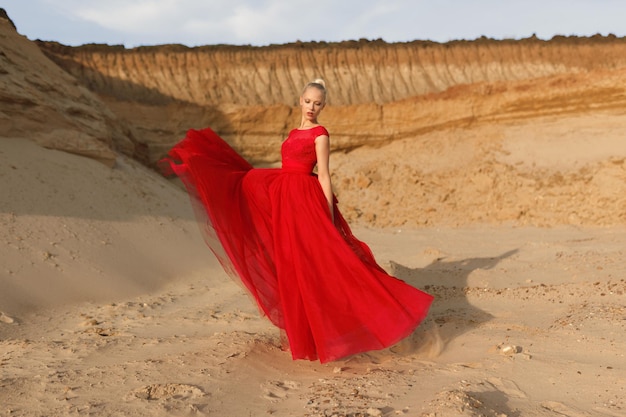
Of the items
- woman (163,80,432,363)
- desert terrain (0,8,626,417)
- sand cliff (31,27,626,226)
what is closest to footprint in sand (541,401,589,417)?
desert terrain (0,8,626,417)

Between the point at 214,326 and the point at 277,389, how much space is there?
1979 mm

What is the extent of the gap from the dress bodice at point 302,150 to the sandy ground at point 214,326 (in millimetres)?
1278

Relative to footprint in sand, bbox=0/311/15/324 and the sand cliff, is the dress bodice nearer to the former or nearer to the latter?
footprint in sand, bbox=0/311/15/324

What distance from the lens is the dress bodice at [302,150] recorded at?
4.10 meters

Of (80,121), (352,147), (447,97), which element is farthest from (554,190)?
(80,121)

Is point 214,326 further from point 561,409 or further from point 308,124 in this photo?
point 561,409

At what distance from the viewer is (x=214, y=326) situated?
5.38 m

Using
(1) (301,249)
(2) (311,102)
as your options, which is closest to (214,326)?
(1) (301,249)

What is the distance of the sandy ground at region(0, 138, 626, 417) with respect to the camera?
3.26m

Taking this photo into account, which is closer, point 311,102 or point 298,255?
point 298,255

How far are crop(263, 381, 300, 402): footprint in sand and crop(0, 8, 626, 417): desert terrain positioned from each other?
0.06ft

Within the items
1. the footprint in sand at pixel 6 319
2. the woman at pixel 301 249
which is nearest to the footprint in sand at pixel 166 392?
the woman at pixel 301 249

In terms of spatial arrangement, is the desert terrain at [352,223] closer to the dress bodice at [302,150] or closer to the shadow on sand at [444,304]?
the shadow on sand at [444,304]

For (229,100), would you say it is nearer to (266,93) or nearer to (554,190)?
(266,93)
